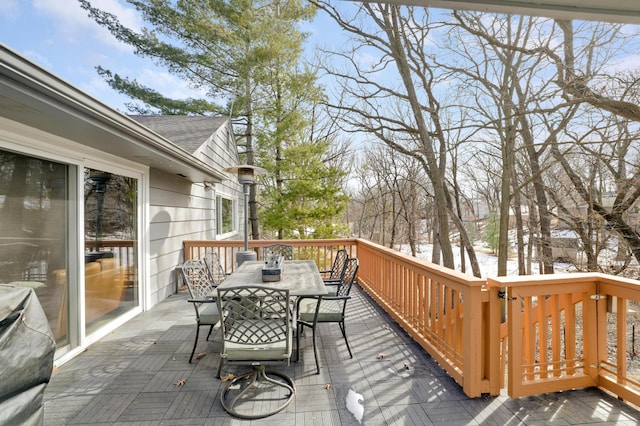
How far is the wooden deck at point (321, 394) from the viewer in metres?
2.07

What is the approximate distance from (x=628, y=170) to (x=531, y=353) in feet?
20.3

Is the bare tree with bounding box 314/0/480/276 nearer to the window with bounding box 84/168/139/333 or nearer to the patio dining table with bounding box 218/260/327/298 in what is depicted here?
the patio dining table with bounding box 218/260/327/298

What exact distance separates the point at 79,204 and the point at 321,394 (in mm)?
2937

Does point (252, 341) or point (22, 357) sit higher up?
point (22, 357)

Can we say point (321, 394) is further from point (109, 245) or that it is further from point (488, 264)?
point (488, 264)

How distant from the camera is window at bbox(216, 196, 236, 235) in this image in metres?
8.21

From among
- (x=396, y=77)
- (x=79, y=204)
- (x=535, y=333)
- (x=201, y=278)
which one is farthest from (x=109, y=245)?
(x=396, y=77)

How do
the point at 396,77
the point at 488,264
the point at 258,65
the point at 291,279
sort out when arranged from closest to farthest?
1. the point at 291,279
2. the point at 396,77
3. the point at 258,65
4. the point at 488,264

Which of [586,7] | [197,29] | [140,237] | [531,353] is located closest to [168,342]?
[140,237]

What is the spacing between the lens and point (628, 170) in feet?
20.1

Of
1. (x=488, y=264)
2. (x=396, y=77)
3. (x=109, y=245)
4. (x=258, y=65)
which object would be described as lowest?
(x=488, y=264)

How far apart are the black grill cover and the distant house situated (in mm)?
1091

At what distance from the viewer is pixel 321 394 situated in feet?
7.71

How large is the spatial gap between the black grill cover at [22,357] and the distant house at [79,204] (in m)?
1.09
